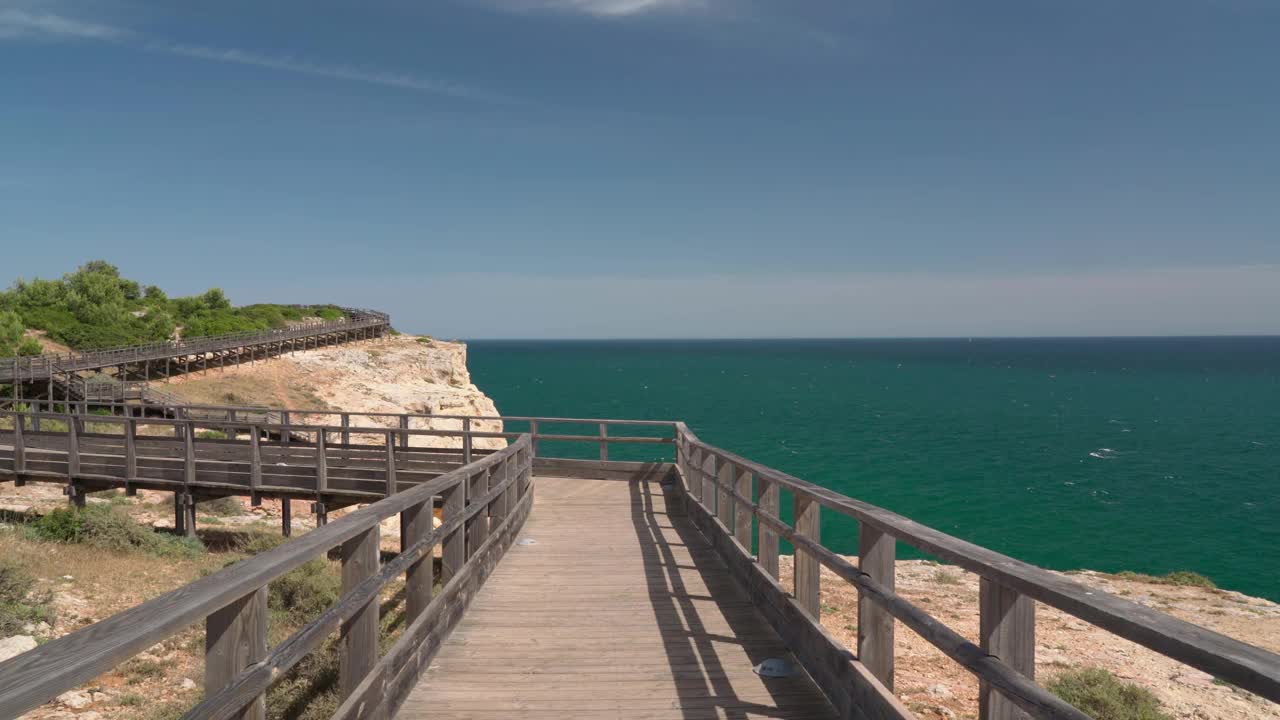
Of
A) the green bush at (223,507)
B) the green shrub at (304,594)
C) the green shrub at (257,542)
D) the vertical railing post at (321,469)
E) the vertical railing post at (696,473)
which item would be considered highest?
the vertical railing post at (696,473)

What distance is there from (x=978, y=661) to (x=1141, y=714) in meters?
6.39

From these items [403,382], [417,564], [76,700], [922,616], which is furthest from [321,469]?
[403,382]

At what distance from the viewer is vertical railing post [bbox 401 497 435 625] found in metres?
4.89

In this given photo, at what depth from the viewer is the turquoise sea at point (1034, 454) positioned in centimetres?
2962

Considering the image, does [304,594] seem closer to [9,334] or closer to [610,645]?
[610,645]

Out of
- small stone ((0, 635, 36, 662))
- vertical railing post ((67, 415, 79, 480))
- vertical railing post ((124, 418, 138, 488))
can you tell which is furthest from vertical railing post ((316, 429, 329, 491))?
small stone ((0, 635, 36, 662))

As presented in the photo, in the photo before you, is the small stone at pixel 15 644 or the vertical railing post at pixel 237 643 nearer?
the vertical railing post at pixel 237 643

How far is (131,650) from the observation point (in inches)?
75.6

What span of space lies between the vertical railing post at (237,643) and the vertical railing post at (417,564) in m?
2.08

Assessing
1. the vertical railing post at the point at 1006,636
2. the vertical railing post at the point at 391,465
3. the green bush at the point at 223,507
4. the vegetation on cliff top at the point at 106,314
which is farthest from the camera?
the vegetation on cliff top at the point at 106,314

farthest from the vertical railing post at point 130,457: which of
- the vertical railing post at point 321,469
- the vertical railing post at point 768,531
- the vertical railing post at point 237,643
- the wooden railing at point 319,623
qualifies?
the vertical railing post at point 237,643

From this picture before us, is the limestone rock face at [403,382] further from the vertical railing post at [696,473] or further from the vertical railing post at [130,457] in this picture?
the vertical railing post at [696,473]

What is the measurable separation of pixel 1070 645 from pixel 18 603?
41.1 feet

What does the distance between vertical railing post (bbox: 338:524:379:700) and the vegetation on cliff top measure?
4663 cm
